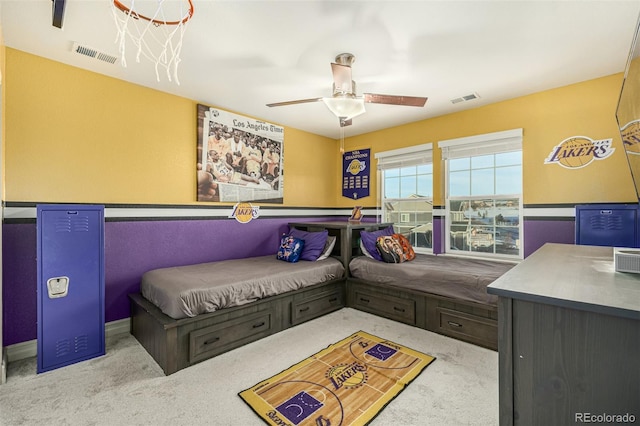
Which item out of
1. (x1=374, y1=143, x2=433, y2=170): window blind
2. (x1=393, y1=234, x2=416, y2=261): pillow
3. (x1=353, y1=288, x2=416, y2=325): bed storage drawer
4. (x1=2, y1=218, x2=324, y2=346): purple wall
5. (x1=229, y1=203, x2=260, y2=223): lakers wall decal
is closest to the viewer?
(x1=2, y1=218, x2=324, y2=346): purple wall

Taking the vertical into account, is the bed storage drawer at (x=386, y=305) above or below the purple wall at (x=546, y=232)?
below

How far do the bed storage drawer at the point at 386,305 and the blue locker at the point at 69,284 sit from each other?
102 inches

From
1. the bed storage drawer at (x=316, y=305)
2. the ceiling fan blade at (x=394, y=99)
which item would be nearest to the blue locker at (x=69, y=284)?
the bed storage drawer at (x=316, y=305)

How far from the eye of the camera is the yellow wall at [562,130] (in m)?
2.81

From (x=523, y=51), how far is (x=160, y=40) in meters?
3.00

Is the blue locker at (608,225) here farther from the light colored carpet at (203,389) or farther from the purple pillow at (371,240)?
the purple pillow at (371,240)

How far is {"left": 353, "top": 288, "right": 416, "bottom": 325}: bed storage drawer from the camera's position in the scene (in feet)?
9.94

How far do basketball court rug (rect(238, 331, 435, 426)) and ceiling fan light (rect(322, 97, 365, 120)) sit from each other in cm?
211

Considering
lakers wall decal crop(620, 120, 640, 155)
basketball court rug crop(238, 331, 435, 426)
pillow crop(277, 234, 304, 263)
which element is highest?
lakers wall decal crop(620, 120, 640, 155)

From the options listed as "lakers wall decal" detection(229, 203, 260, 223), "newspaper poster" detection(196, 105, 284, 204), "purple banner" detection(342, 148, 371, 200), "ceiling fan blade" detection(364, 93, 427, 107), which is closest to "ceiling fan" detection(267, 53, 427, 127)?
"ceiling fan blade" detection(364, 93, 427, 107)

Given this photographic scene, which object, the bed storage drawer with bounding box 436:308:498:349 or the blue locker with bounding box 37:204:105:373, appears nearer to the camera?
the blue locker with bounding box 37:204:105:373

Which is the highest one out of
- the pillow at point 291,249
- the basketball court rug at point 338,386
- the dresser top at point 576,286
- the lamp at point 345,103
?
the lamp at point 345,103

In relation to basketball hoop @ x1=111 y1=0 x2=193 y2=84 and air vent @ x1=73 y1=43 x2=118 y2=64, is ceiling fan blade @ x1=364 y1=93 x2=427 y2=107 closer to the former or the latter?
basketball hoop @ x1=111 y1=0 x2=193 y2=84

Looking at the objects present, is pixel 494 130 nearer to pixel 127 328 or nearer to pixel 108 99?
pixel 108 99
